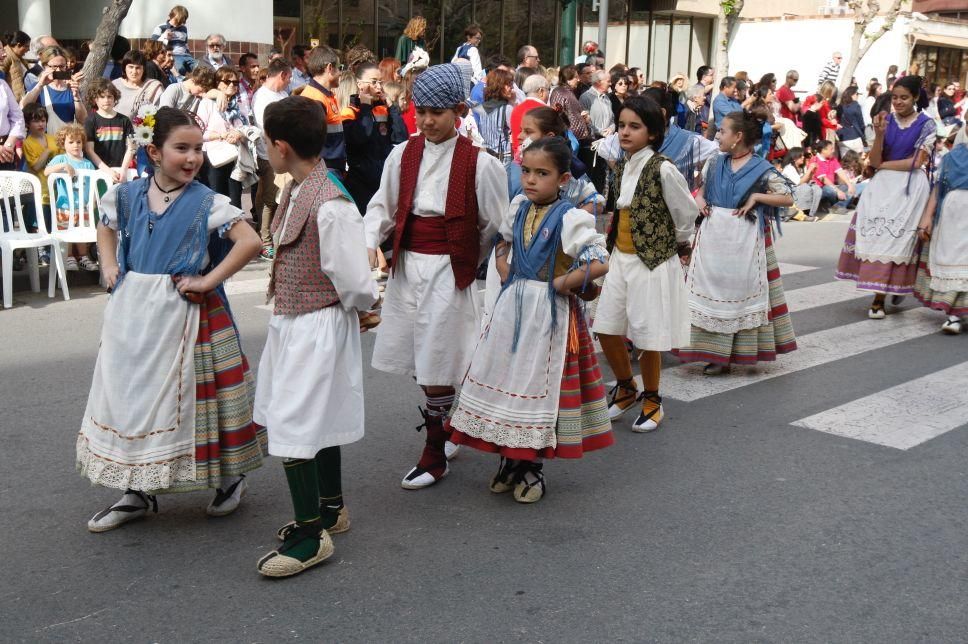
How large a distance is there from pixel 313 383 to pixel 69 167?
624cm

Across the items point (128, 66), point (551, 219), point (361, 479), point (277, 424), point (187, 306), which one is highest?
point (128, 66)

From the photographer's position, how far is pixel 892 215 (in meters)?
8.61

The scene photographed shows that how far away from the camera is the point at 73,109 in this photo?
413 inches

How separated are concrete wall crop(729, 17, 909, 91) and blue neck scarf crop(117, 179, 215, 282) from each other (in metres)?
30.3

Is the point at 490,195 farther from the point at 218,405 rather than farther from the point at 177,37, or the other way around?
the point at 177,37

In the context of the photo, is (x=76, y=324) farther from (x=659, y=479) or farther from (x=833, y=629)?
(x=833, y=629)

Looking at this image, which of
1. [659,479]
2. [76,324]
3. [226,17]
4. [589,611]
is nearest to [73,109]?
[76,324]

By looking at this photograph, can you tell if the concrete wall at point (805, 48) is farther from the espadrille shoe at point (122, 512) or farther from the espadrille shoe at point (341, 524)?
the espadrille shoe at point (122, 512)

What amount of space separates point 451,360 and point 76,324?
13.9 ft

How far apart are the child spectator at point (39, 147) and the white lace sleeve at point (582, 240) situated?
6.40 meters

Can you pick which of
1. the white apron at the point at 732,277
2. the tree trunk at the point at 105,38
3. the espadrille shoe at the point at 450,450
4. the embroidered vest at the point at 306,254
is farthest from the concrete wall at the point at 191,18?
the embroidered vest at the point at 306,254

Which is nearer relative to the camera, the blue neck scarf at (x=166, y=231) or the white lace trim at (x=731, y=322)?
the blue neck scarf at (x=166, y=231)

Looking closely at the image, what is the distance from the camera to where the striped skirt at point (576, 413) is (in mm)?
4629

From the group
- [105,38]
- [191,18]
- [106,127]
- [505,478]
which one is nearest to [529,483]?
[505,478]
